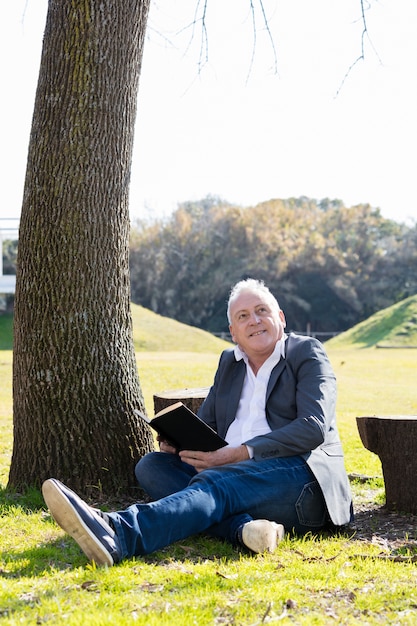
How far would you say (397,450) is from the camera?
5359 mm

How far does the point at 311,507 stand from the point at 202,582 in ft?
3.45

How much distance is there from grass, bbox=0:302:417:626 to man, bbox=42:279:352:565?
0.13m

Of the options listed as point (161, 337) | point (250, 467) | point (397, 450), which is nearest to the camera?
point (250, 467)

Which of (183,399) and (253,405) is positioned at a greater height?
(253,405)

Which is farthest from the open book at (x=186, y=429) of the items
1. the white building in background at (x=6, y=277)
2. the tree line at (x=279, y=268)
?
the tree line at (x=279, y=268)

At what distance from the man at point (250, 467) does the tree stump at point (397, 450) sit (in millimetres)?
687

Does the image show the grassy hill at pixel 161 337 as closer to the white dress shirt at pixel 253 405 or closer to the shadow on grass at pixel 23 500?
the shadow on grass at pixel 23 500

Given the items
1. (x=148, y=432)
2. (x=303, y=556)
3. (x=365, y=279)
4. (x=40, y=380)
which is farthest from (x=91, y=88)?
(x=365, y=279)

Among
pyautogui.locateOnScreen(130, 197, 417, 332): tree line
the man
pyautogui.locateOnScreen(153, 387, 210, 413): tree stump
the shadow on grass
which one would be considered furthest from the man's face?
pyautogui.locateOnScreen(130, 197, 417, 332): tree line

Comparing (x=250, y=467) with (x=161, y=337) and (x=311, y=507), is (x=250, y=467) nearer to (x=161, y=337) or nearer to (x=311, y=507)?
(x=311, y=507)

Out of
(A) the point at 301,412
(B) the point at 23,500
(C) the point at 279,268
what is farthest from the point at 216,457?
(C) the point at 279,268

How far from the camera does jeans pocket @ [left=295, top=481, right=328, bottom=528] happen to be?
445 centimetres

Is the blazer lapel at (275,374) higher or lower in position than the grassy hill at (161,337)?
higher

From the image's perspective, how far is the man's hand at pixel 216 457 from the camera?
4.45 metres
